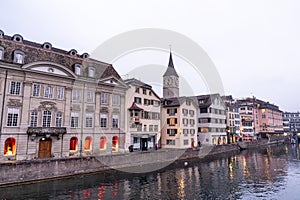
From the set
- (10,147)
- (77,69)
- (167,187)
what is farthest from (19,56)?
(167,187)

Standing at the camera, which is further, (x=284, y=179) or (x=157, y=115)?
(x=157, y=115)

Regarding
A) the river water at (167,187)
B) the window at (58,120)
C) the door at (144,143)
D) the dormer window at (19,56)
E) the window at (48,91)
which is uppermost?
the dormer window at (19,56)

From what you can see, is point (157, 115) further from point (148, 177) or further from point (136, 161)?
point (148, 177)

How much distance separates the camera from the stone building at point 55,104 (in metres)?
34.8

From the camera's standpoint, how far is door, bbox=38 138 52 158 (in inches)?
1476

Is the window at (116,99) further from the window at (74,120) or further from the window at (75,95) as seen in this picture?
the window at (74,120)

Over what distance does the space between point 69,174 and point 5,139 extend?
35.4 feet

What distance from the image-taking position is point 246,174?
3822 cm

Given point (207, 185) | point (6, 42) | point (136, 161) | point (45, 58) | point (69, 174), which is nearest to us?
point (207, 185)

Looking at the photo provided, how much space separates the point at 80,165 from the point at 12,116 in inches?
500

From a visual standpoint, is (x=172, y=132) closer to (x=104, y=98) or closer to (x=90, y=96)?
(x=104, y=98)

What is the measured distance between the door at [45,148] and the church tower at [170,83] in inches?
2450

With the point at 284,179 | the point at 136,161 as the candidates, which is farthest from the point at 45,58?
the point at 284,179

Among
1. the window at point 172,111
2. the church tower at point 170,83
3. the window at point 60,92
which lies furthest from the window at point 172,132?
the church tower at point 170,83
